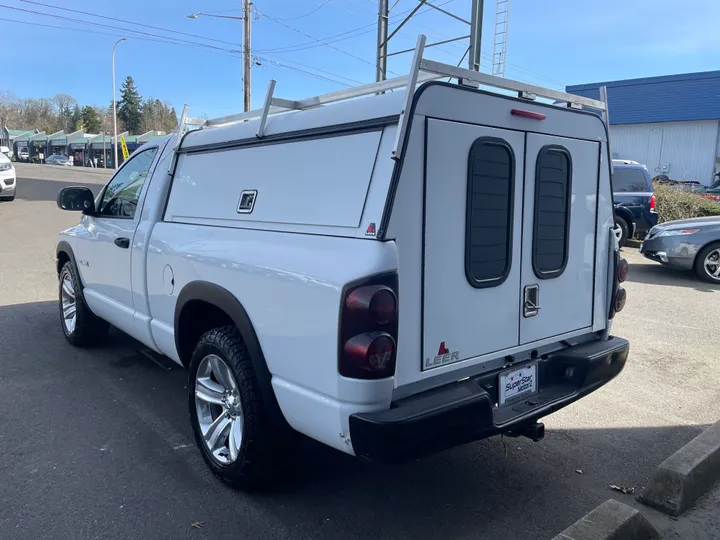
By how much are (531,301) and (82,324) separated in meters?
4.22

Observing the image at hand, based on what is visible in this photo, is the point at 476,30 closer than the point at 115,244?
No

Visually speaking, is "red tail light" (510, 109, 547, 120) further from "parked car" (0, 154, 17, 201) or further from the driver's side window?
"parked car" (0, 154, 17, 201)

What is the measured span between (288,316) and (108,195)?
3.14 meters

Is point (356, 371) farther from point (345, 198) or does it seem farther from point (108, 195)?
point (108, 195)

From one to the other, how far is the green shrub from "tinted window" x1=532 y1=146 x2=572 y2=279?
1348 centimetres

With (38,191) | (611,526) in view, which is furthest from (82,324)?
(38,191)

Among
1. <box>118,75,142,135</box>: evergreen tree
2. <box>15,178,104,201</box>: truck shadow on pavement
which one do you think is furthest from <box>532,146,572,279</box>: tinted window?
<box>118,75,142,135</box>: evergreen tree

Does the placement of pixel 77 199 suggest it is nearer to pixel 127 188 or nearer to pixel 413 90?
pixel 127 188

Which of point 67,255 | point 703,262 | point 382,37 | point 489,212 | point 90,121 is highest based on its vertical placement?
point 90,121

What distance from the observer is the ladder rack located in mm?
2539

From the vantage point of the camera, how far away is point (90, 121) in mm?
109125

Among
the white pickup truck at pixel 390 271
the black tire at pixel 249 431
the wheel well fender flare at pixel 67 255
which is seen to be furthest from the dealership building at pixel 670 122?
the black tire at pixel 249 431

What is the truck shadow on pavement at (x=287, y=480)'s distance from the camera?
9.86 feet

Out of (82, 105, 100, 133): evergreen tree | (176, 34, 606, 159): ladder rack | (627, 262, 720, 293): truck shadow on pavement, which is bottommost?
(627, 262, 720, 293): truck shadow on pavement
